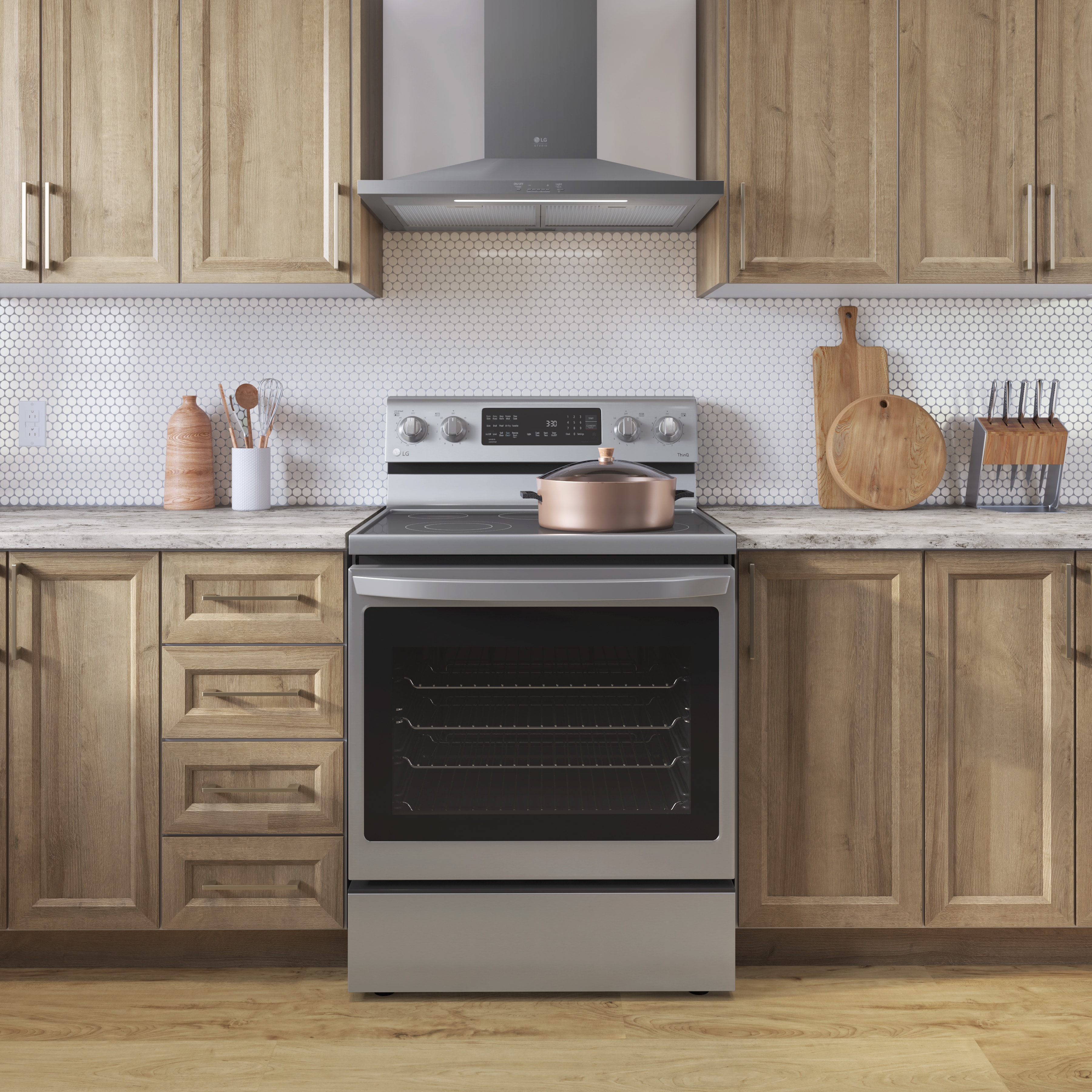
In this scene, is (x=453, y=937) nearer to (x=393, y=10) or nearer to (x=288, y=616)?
(x=288, y=616)

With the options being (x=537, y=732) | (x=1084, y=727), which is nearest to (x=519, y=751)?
(x=537, y=732)

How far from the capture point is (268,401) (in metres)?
2.53

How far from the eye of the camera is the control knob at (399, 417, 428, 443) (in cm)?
240

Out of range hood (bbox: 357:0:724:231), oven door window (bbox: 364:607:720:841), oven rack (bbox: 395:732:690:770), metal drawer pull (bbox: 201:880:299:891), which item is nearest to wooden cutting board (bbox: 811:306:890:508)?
range hood (bbox: 357:0:724:231)

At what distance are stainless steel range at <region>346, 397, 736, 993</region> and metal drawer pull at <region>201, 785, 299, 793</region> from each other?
0.46 ft

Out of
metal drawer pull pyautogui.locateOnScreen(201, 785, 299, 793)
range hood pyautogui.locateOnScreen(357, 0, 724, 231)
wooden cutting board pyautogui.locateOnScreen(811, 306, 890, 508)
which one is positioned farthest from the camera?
wooden cutting board pyautogui.locateOnScreen(811, 306, 890, 508)

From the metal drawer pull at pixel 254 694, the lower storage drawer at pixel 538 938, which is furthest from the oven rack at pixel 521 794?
the metal drawer pull at pixel 254 694

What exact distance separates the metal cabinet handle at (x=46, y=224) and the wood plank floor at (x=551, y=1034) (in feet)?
5.26

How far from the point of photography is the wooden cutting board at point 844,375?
8.20 feet

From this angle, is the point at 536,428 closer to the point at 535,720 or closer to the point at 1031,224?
the point at 535,720

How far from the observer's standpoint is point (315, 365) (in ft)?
8.29

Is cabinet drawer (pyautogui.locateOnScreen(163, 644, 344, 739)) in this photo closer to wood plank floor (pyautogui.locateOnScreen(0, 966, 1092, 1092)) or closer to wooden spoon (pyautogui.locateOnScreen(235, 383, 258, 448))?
wood plank floor (pyautogui.locateOnScreen(0, 966, 1092, 1092))

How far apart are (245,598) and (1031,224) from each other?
6.47 feet

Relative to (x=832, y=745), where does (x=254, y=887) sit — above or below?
below
